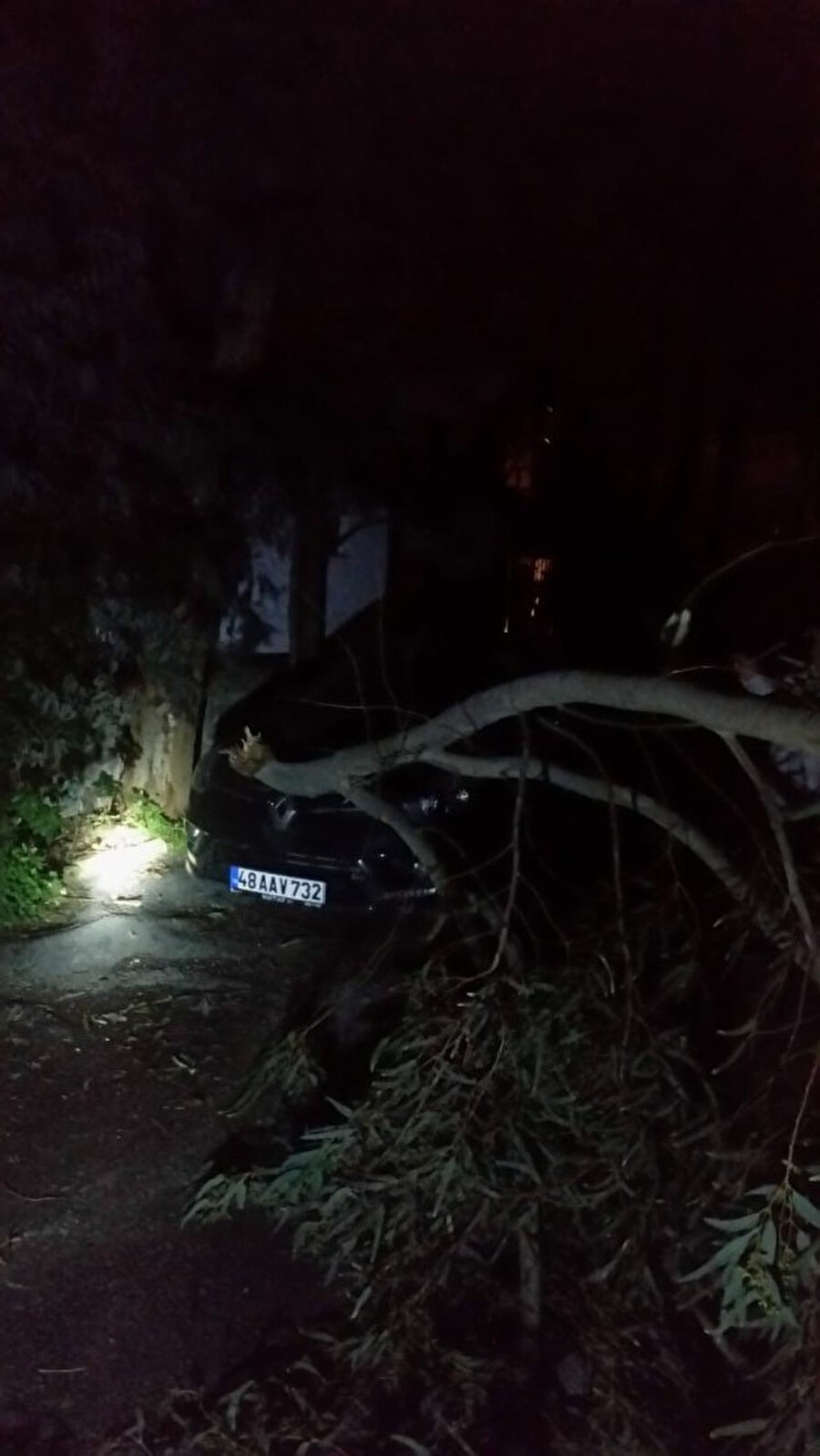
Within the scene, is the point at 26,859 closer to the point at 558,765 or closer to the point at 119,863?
the point at 119,863

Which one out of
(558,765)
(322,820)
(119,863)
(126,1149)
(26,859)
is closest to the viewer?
(558,765)

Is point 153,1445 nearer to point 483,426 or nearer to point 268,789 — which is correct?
point 268,789

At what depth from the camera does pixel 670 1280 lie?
340cm

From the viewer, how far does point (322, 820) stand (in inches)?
234

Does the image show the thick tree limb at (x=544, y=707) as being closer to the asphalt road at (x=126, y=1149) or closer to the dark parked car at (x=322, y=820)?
the dark parked car at (x=322, y=820)

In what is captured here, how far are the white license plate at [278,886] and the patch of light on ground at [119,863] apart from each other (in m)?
0.89

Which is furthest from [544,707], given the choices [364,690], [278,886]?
[364,690]

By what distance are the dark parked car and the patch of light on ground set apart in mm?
592

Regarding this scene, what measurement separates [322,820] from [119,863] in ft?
5.79

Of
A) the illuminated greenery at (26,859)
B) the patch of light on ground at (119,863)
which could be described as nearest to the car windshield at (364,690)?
the patch of light on ground at (119,863)

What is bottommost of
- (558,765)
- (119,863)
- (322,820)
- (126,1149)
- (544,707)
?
(126,1149)

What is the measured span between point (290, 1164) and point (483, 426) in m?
7.87

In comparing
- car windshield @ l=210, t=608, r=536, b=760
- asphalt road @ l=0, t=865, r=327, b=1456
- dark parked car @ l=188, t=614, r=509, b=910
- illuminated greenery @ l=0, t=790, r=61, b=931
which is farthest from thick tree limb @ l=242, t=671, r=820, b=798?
illuminated greenery @ l=0, t=790, r=61, b=931

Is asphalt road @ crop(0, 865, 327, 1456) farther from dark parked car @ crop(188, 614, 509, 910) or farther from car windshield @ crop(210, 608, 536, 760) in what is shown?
car windshield @ crop(210, 608, 536, 760)
